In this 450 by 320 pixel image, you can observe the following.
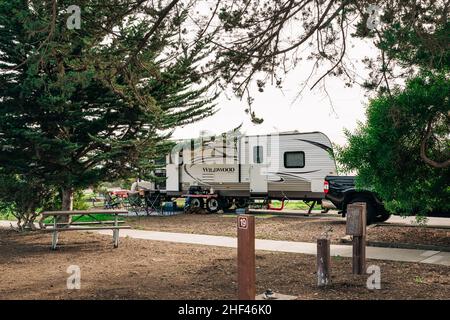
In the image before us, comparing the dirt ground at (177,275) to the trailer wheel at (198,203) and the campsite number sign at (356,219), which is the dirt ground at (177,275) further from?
the trailer wheel at (198,203)

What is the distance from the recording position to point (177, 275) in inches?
310

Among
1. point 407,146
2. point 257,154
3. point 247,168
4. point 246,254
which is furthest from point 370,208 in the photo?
point 246,254

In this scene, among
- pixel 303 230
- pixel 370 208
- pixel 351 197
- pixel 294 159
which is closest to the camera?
pixel 303 230

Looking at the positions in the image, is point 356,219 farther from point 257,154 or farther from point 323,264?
point 257,154

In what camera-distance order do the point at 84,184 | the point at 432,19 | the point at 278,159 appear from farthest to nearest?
the point at 278,159
the point at 84,184
the point at 432,19

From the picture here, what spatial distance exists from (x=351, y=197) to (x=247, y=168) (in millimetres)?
7131

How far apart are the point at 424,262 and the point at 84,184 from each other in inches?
332

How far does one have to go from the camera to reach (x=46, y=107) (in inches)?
484

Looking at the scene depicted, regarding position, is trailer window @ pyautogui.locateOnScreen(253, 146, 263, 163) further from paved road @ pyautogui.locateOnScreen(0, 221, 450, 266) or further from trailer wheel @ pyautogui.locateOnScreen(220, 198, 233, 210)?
paved road @ pyautogui.locateOnScreen(0, 221, 450, 266)

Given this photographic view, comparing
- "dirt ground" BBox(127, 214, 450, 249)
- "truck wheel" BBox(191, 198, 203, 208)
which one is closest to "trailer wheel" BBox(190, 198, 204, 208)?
"truck wheel" BBox(191, 198, 203, 208)

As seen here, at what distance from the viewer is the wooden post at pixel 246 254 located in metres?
5.40

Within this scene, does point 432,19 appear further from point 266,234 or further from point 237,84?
point 266,234

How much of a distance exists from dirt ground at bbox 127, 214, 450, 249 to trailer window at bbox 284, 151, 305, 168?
3.04 metres
